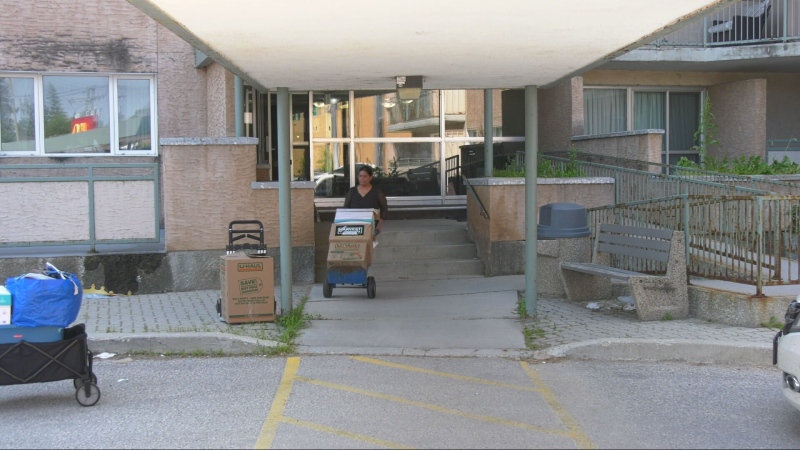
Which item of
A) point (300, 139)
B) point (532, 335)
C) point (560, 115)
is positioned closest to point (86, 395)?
point (532, 335)

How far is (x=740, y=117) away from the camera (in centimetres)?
1542

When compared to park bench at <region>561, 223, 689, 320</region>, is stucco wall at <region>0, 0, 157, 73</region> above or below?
above

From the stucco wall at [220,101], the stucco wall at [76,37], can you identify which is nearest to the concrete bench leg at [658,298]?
the stucco wall at [220,101]

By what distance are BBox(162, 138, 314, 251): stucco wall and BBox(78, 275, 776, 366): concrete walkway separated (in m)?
0.93

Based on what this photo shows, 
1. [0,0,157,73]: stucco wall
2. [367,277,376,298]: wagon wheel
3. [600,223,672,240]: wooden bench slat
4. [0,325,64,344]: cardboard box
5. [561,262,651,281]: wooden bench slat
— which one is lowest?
[367,277,376,298]: wagon wheel

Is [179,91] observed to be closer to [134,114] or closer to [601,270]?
[134,114]

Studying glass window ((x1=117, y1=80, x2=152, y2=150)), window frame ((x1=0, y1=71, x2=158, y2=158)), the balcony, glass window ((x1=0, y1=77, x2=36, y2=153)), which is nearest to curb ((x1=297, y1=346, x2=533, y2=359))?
window frame ((x1=0, y1=71, x2=158, y2=158))

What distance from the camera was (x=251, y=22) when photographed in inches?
237

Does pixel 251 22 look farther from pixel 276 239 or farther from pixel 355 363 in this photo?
pixel 276 239

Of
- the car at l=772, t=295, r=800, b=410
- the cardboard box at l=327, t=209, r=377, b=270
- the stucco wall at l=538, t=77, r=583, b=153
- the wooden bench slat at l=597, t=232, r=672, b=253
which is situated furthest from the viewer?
the stucco wall at l=538, t=77, r=583, b=153

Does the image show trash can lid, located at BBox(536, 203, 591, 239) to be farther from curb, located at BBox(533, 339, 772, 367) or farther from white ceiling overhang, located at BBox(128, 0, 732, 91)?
curb, located at BBox(533, 339, 772, 367)

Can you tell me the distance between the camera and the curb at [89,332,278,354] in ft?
24.7

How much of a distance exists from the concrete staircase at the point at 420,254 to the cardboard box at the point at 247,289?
263 centimetres

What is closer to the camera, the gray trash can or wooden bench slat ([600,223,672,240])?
wooden bench slat ([600,223,672,240])
